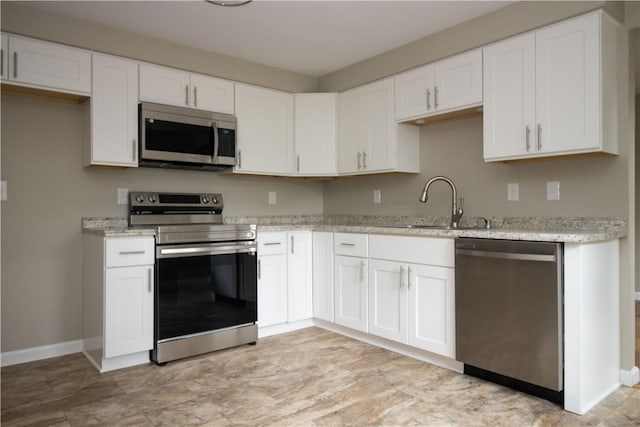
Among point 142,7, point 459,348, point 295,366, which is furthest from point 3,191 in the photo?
point 459,348

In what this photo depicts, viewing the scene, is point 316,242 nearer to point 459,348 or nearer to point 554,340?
point 459,348

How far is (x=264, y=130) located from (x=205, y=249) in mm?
1303

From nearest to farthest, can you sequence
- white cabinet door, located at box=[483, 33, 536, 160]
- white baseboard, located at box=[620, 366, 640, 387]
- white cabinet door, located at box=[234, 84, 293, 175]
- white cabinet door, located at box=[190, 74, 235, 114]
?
white baseboard, located at box=[620, 366, 640, 387] < white cabinet door, located at box=[483, 33, 536, 160] < white cabinet door, located at box=[190, 74, 235, 114] < white cabinet door, located at box=[234, 84, 293, 175]

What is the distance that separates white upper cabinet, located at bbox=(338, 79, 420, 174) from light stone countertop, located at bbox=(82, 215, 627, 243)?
0.52 m

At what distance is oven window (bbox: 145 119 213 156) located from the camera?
3.27 metres

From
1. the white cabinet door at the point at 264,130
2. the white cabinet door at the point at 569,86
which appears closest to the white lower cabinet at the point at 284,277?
the white cabinet door at the point at 264,130

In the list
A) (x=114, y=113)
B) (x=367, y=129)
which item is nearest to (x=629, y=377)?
(x=367, y=129)

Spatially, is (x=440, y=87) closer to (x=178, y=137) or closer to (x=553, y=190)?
(x=553, y=190)

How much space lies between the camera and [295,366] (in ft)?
9.51

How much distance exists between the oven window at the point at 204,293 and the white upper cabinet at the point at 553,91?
1.96 metres

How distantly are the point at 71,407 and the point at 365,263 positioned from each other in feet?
6.64

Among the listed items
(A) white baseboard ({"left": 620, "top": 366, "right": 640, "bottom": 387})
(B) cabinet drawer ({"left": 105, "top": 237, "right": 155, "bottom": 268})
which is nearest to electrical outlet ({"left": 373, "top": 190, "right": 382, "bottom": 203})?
(B) cabinet drawer ({"left": 105, "top": 237, "right": 155, "bottom": 268})

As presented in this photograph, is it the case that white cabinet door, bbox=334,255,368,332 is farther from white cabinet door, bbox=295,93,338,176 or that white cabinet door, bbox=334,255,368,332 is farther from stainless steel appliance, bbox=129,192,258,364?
white cabinet door, bbox=295,93,338,176

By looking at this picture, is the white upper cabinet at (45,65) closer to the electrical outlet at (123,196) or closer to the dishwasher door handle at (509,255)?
the electrical outlet at (123,196)
